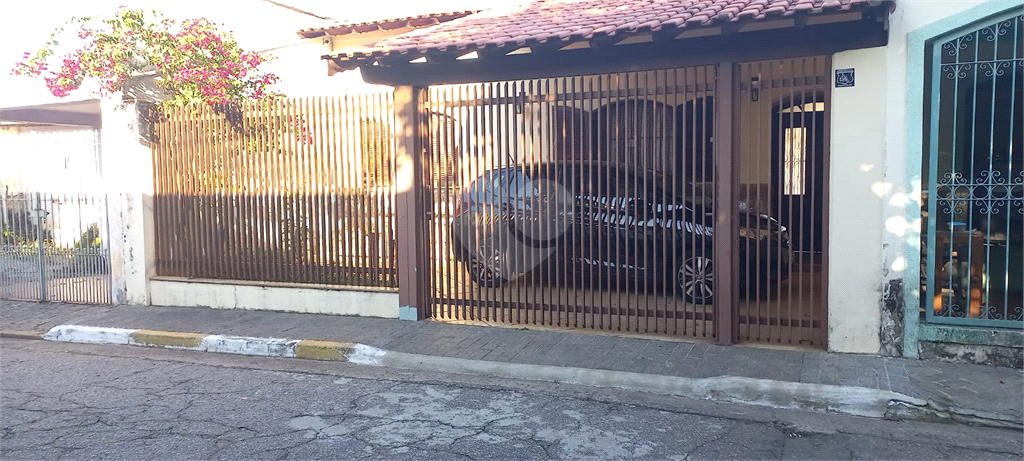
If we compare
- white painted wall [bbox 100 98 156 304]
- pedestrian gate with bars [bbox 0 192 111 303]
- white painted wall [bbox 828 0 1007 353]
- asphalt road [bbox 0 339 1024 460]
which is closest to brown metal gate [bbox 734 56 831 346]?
white painted wall [bbox 828 0 1007 353]

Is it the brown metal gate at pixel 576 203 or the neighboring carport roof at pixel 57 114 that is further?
the neighboring carport roof at pixel 57 114

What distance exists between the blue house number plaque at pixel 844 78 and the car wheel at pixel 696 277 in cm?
186

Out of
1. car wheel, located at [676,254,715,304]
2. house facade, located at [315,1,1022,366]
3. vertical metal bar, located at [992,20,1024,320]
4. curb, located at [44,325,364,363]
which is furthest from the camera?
curb, located at [44,325,364,363]

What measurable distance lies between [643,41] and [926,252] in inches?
116

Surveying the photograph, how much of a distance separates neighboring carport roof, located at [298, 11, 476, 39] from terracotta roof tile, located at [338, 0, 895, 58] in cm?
286

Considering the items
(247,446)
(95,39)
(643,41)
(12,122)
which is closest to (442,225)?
(643,41)

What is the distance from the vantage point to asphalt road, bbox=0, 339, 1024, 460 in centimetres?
428

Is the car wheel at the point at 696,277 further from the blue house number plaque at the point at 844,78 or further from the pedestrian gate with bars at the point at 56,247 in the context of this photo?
the pedestrian gate with bars at the point at 56,247

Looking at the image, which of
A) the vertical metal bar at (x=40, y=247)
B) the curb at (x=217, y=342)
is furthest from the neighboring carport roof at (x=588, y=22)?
the vertical metal bar at (x=40, y=247)

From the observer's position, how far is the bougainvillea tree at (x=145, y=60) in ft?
28.2

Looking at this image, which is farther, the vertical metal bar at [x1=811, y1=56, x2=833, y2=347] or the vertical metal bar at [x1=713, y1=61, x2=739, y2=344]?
the vertical metal bar at [x1=713, y1=61, x2=739, y2=344]

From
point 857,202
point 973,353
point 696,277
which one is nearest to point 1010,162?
point 857,202

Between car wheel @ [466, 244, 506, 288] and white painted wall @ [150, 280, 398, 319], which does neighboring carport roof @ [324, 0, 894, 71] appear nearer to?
car wheel @ [466, 244, 506, 288]

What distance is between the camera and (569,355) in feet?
20.6
